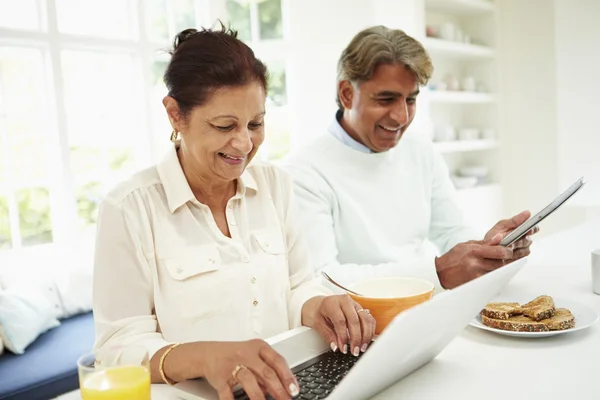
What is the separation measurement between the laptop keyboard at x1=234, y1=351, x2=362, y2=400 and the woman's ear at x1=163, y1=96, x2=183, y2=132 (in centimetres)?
56

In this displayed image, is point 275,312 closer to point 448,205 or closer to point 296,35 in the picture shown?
point 448,205

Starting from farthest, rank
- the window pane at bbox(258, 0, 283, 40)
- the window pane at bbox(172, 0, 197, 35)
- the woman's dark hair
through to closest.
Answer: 1. the window pane at bbox(258, 0, 283, 40)
2. the window pane at bbox(172, 0, 197, 35)
3. the woman's dark hair

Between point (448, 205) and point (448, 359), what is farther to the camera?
point (448, 205)

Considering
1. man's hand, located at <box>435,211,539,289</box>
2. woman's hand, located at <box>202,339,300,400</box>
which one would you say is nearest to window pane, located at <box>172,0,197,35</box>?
man's hand, located at <box>435,211,539,289</box>

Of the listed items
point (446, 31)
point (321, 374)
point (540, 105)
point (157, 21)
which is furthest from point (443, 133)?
point (321, 374)

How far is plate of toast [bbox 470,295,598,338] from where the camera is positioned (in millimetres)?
1019

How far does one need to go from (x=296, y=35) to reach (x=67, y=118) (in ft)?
5.65

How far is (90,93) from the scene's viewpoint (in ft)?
11.4

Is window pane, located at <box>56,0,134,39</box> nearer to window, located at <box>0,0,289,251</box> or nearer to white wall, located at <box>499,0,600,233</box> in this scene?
window, located at <box>0,0,289,251</box>

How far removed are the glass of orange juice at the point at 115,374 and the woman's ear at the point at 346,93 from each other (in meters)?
1.28

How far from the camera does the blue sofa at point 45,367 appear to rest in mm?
2189

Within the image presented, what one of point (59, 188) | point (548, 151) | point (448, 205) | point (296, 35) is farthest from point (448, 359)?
point (548, 151)

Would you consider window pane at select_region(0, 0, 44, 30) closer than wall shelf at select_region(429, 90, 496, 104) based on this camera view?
Yes

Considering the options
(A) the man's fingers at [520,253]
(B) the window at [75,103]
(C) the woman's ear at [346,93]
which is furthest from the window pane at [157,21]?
(A) the man's fingers at [520,253]
